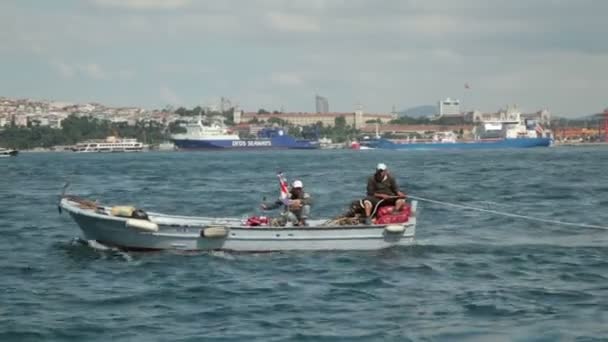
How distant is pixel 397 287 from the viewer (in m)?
21.4

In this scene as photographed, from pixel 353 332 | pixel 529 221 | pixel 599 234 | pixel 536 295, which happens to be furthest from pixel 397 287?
pixel 529 221

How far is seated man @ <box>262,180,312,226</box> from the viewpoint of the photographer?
25812 mm

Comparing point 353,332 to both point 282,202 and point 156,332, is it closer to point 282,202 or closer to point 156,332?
point 156,332

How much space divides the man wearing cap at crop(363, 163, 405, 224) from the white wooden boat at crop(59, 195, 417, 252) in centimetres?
50

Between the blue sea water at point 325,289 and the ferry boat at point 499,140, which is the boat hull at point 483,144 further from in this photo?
the blue sea water at point 325,289

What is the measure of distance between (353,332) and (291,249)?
8.26m

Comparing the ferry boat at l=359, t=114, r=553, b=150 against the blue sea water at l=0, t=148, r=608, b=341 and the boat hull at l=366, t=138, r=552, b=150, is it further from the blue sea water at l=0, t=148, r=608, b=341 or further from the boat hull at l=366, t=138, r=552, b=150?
the blue sea water at l=0, t=148, r=608, b=341

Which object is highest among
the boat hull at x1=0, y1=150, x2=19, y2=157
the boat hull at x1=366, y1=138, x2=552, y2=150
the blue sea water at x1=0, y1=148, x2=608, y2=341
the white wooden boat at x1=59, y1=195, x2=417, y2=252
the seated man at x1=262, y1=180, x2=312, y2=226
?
the seated man at x1=262, y1=180, x2=312, y2=226

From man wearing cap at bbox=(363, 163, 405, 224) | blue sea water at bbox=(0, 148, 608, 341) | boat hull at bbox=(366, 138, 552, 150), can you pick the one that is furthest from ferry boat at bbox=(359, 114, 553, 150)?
man wearing cap at bbox=(363, 163, 405, 224)

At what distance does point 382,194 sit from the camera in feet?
85.5

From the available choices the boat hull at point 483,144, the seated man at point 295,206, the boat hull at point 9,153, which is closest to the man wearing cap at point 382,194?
the seated man at point 295,206

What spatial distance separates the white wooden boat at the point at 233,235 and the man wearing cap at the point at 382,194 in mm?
503

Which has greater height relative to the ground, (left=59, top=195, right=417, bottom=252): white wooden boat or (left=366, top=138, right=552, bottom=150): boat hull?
(left=59, top=195, right=417, bottom=252): white wooden boat

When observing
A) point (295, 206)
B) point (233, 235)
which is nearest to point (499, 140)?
point (295, 206)
